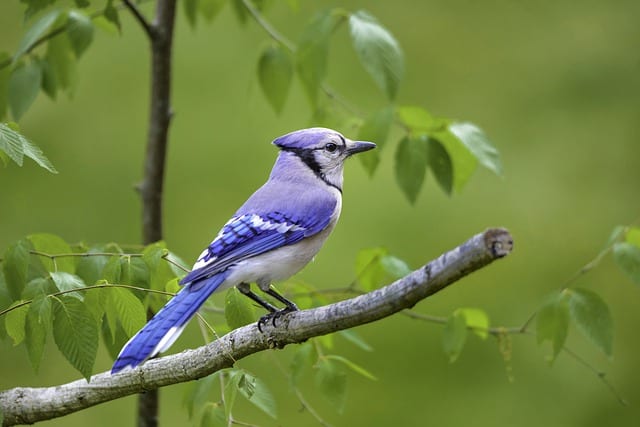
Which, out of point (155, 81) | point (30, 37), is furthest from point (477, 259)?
point (155, 81)

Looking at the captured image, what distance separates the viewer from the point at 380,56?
1.76m

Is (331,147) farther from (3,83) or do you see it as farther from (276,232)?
(3,83)

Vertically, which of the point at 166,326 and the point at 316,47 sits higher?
the point at 316,47

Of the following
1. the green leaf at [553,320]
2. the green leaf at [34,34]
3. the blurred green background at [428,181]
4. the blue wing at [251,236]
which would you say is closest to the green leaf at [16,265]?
the blue wing at [251,236]

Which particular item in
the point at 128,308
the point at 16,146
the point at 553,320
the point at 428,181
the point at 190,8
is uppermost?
the point at 190,8

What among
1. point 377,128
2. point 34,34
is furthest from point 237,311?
point 34,34

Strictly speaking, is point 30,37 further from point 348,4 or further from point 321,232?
point 348,4

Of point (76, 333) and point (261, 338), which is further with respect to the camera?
point (261, 338)

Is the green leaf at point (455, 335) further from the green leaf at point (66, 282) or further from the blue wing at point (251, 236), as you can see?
the green leaf at point (66, 282)

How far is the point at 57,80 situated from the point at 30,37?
34 cm

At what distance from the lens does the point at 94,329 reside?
1352 mm

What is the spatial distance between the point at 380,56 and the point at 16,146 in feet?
2.49

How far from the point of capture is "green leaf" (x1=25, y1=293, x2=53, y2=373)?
134 cm

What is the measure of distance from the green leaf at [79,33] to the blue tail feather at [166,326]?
67 centimetres
